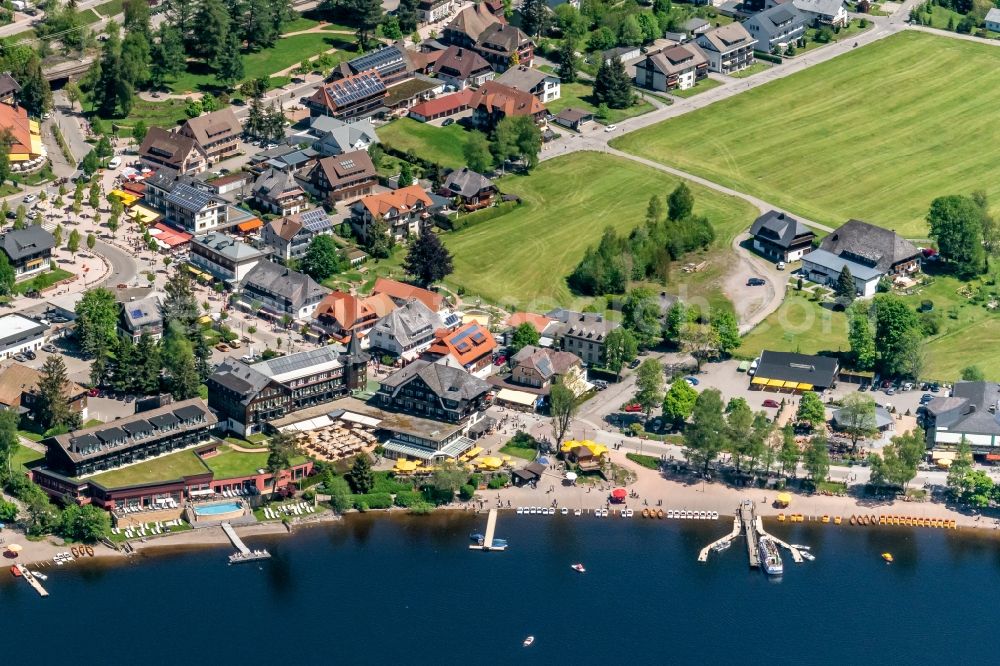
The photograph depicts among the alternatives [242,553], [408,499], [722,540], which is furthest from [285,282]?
[722,540]

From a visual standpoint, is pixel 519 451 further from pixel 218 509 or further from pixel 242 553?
pixel 242 553

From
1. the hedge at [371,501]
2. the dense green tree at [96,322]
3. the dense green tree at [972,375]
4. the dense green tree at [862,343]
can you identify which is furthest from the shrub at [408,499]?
the dense green tree at [972,375]

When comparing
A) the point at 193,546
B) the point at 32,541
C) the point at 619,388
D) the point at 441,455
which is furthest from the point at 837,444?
the point at 32,541

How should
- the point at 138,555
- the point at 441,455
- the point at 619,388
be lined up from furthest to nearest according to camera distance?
the point at 619,388, the point at 441,455, the point at 138,555

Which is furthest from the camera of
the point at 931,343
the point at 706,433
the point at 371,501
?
the point at 931,343

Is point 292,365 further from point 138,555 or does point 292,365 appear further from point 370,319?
point 138,555

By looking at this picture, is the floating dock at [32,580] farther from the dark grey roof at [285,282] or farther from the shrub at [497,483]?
the dark grey roof at [285,282]

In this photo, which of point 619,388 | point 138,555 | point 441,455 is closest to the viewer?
point 138,555
